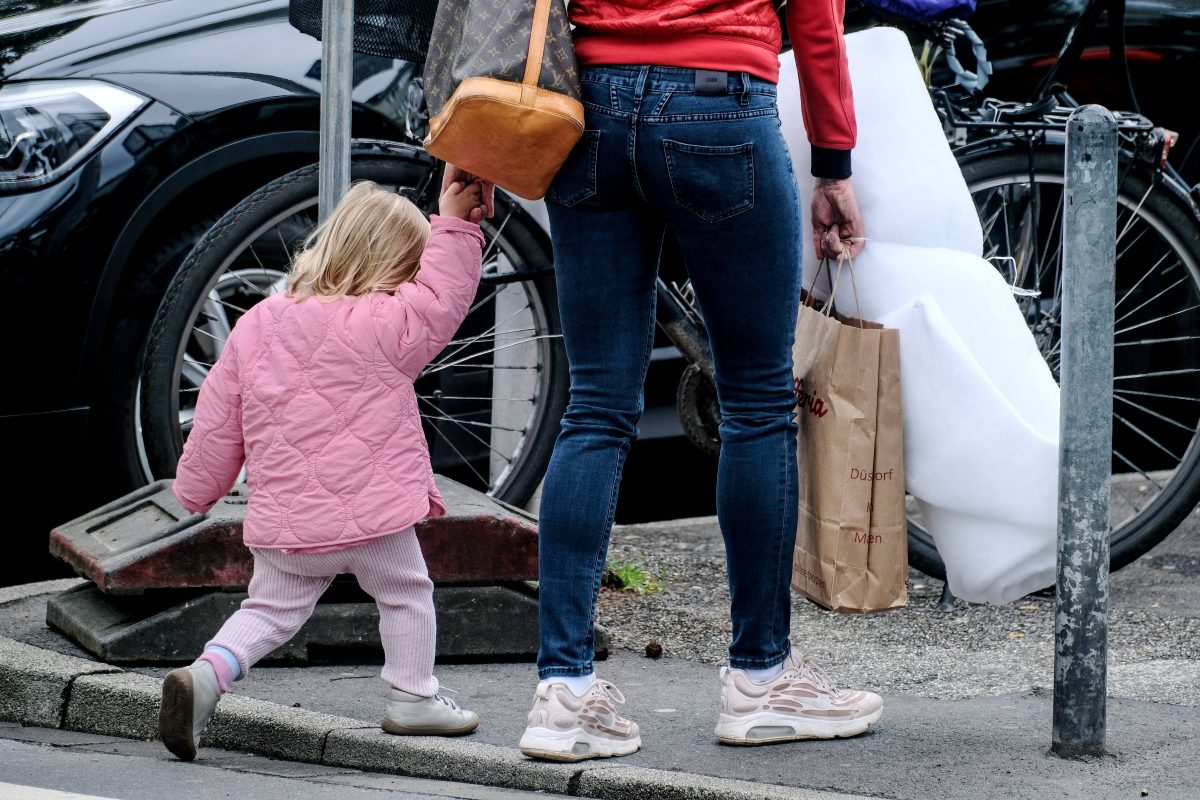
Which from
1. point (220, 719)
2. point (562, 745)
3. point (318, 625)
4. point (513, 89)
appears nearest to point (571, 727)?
point (562, 745)

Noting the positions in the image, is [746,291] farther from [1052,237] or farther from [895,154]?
[1052,237]

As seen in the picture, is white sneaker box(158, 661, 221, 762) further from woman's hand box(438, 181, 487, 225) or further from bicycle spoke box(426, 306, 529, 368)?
bicycle spoke box(426, 306, 529, 368)

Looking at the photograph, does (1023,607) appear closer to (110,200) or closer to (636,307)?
(636,307)

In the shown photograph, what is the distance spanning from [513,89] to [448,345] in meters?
1.90

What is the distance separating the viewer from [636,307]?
2.96 m

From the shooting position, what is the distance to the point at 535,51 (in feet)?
8.83

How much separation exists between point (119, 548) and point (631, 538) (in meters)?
1.73

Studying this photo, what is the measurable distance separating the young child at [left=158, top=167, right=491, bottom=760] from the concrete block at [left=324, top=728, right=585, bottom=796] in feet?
0.18

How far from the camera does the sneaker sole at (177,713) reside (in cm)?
296

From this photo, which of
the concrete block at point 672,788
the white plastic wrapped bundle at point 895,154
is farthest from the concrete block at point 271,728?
the white plastic wrapped bundle at point 895,154

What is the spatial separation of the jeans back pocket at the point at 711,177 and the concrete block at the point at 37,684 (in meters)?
1.62

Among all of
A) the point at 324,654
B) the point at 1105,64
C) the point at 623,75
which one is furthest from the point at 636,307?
the point at 1105,64

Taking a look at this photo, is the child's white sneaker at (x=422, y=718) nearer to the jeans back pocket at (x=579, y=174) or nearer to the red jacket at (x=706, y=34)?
the jeans back pocket at (x=579, y=174)

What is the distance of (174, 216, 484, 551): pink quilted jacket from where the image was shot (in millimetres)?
3088
